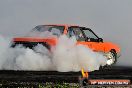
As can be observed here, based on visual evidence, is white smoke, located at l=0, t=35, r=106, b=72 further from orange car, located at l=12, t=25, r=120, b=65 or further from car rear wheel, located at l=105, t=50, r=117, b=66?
car rear wheel, located at l=105, t=50, r=117, b=66

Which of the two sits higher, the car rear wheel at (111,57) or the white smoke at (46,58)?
the car rear wheel at (111,57)

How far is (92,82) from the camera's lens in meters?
7.25

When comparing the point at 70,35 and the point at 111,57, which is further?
the point at 111,57

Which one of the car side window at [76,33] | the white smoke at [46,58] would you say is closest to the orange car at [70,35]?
the car side window at [76,33]

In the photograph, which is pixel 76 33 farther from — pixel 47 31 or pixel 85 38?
pixel 47 31

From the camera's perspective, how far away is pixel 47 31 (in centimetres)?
1524

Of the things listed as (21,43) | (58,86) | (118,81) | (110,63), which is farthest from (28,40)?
(118,81)

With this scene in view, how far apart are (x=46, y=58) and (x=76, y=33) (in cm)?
270

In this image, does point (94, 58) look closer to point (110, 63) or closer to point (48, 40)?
point (48, 40)

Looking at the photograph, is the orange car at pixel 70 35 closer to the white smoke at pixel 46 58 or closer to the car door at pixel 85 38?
the car door at pixel 85 38

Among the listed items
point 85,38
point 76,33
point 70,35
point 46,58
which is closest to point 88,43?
point 85,38

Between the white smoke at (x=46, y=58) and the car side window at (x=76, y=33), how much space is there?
1.65 meters

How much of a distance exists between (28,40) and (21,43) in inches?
9.3

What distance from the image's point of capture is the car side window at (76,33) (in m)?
15.7
